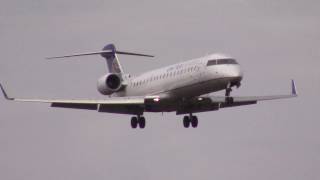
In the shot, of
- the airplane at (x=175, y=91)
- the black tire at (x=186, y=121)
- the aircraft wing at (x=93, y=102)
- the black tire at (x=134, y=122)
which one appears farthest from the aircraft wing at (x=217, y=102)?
the black tire at (x=134, y=122)

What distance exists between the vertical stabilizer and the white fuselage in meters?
7.89

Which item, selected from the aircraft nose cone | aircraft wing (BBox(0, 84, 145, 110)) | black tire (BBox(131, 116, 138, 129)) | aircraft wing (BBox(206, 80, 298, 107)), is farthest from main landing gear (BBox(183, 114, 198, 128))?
the aircraft nose cone

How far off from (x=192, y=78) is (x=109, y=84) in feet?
27.1

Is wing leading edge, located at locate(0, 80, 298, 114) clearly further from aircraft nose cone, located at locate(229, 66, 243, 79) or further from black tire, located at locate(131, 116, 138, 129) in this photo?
aircraft nose cone, located at locate(229, 66, 243, 79)

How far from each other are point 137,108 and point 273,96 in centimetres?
775

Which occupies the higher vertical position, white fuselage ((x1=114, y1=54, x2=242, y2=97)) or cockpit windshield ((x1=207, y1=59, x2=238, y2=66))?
cockpit windshield ((x1=207, y1=59, x2=238, y2=66))

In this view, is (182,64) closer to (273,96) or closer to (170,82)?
(170,82)

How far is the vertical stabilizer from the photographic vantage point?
77.4m

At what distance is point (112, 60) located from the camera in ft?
257

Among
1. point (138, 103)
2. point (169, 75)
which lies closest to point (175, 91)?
point (169, 75)

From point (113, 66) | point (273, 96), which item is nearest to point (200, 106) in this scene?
point (273, 96)

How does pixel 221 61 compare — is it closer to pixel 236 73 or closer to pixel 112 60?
pixel 236 73

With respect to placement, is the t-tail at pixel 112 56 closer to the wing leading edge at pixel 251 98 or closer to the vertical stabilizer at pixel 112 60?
the vertical stabilizer at pixel 112 60

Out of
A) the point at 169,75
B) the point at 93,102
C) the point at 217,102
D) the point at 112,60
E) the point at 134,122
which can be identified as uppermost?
the point at 112,60
